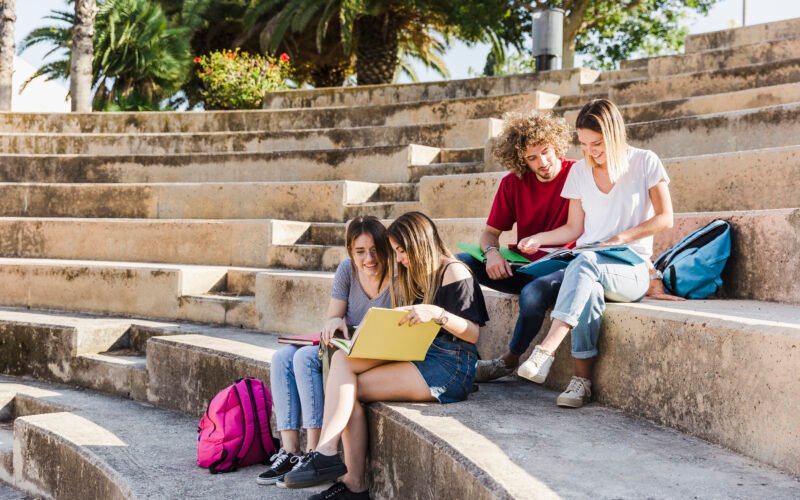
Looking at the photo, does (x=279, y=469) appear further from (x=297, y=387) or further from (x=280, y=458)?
(x=297, y=387)

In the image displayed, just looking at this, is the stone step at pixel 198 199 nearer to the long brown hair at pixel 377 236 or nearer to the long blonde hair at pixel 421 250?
the long brown hair at pixel 377 236

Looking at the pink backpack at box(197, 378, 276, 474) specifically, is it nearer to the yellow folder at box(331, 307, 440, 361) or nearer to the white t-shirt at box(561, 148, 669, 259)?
the yellow folder at box(331, 307, 440, 361)

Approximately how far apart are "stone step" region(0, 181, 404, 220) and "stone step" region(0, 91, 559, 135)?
1.42 metres

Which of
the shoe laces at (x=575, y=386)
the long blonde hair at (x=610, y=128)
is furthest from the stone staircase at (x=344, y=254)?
the long blonde hair at (x=610, y=128)

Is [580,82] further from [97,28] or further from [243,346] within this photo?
[97,28]

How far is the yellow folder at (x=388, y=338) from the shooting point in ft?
10.9

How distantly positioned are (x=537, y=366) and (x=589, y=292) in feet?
1.21

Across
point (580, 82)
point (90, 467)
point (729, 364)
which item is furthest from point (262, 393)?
point (580, 82)

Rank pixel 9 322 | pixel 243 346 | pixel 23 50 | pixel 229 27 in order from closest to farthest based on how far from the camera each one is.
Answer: pixel 243 346, pixel 9 322, pixel 229 27, pixel 23 50

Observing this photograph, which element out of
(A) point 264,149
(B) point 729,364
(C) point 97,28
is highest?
(C) point 97,28

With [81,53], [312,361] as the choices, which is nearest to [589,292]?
[312,361]

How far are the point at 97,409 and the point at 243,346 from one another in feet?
3.18

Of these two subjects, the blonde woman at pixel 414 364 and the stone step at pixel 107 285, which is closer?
the blonde woman at pixel 414 364

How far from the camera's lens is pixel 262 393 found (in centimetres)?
415
